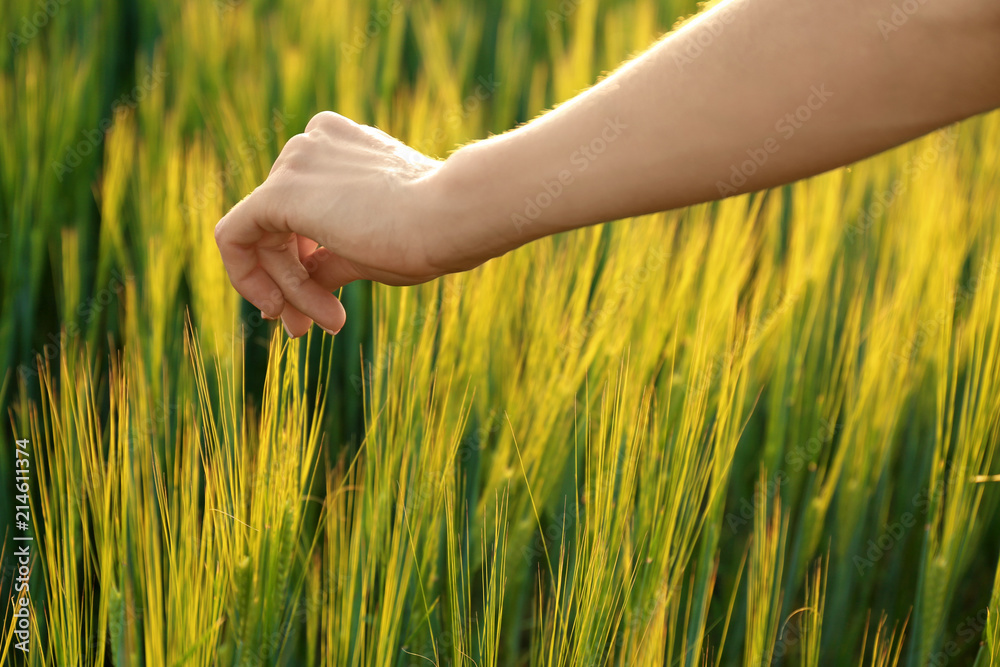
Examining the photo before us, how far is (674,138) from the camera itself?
1.61 feet

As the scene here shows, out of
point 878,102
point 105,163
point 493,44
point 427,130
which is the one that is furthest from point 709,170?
point 493,44
